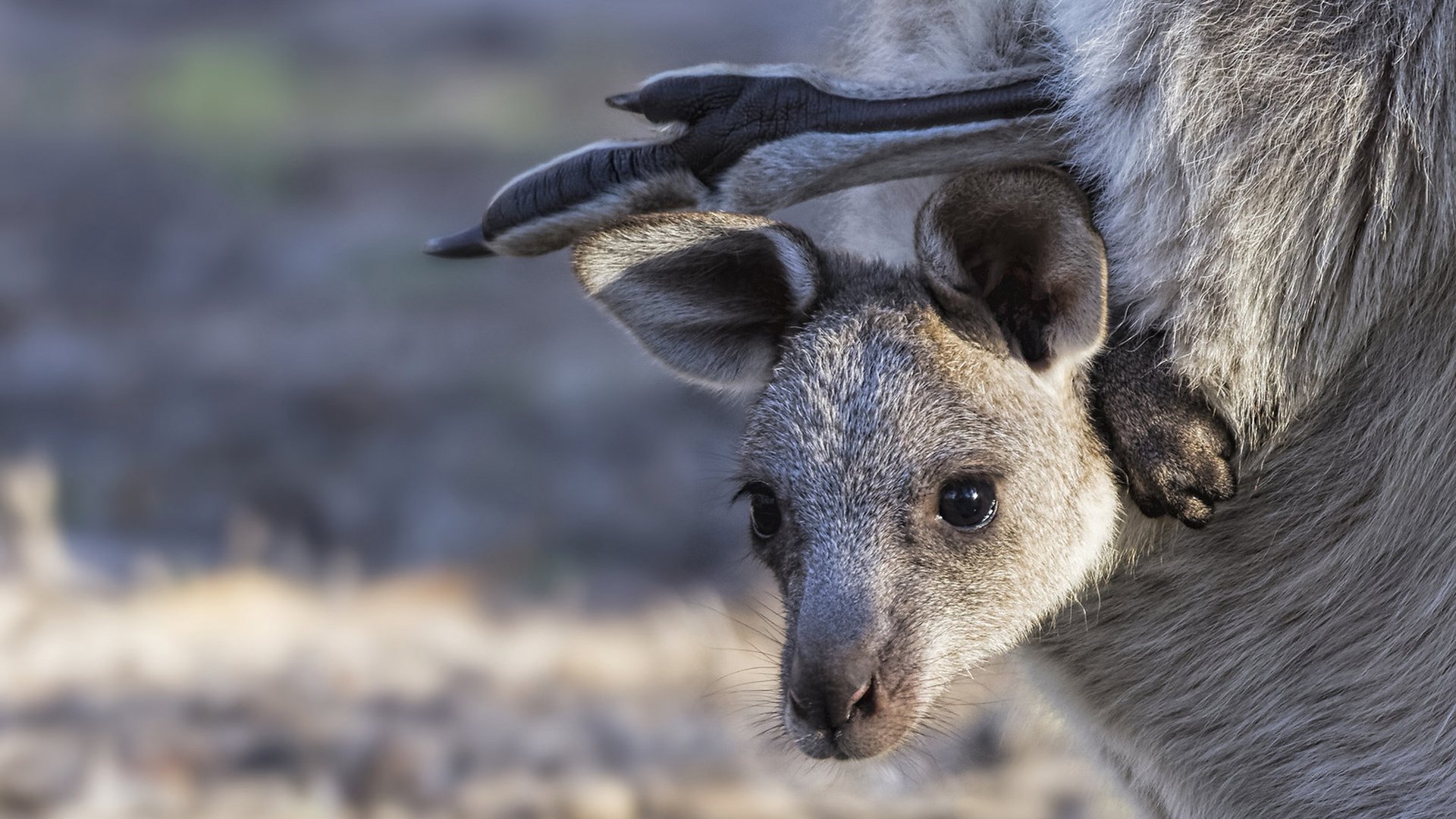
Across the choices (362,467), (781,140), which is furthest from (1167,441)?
(362,467)

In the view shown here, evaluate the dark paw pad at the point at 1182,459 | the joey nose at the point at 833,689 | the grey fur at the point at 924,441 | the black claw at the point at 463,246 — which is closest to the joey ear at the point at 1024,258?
the grey fur at the point at 924,441

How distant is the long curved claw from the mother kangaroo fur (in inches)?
3.8

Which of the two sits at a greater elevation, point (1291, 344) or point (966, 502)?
point (1291, 344)

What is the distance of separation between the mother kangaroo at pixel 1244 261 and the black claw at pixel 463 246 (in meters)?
0.01

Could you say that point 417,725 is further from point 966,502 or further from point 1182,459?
point 1182,459

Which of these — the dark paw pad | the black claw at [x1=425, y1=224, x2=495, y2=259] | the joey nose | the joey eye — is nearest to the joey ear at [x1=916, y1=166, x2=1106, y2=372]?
the dark paw pad

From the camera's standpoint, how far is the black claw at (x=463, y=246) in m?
2.22

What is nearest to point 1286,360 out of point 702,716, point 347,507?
point 702,716

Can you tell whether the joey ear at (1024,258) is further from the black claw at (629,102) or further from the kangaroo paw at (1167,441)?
the black claw at (629,102)

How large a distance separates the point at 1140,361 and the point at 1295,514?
29cm

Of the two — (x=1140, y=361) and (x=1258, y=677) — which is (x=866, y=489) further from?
(x=1258, y=677)

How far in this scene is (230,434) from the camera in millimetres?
5770

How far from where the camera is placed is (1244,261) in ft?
6.14

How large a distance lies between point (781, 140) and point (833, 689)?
0.69 meters
